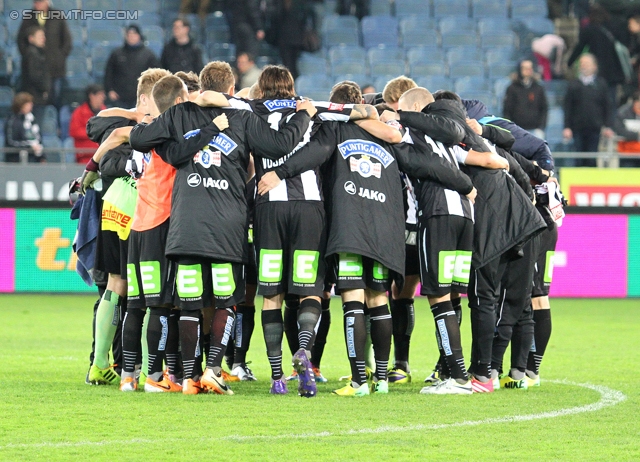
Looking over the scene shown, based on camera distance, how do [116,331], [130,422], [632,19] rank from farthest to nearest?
[632,19]
[116,331]
[130,422]

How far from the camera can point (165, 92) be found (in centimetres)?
746

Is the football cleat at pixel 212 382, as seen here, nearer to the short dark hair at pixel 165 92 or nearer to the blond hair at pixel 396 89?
the short dark hair at pixel 165 92

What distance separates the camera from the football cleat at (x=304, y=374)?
276 inches

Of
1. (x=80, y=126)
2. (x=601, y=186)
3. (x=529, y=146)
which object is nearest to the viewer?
(x=529, y=146)

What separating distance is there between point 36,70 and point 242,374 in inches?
416

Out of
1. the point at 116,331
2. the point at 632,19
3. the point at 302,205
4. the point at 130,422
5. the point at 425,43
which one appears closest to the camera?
the point at 130,422

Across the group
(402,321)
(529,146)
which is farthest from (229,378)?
(529,146)

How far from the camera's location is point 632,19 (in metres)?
19.0

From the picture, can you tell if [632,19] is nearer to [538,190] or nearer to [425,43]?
[425,43]

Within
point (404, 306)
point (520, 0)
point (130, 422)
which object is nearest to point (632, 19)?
point (520, 0)

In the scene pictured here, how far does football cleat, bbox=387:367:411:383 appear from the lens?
27.2 feet

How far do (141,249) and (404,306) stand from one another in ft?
6.67

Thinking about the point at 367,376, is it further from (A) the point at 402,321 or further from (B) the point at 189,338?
(B) the point at 189,338

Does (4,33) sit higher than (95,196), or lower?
higher
